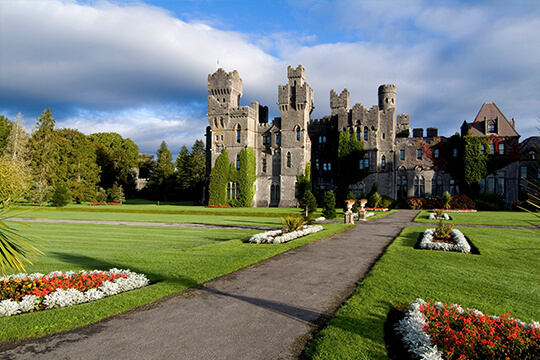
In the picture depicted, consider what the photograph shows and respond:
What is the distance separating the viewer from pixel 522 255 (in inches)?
540

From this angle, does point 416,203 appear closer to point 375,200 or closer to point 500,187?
point 375,200

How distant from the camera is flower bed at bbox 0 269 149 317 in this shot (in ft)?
25.9

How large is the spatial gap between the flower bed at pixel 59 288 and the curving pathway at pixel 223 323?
1.67m

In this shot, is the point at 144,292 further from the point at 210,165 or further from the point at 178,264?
the point at 210,165

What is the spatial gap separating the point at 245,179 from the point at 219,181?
13.5 ft

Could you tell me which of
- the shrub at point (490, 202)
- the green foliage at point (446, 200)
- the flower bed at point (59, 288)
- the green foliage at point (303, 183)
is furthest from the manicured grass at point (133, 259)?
the shrub at point (490, 202)

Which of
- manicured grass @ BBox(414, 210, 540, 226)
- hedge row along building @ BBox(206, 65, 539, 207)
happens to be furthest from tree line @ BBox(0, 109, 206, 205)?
manicured grass @ BBox(414, 210, 540, 226)

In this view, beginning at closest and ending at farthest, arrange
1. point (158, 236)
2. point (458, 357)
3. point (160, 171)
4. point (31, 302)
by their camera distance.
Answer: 1. point (458, 357)
2. point (31, 302)
3. point (158, 236)
4. point (160, 171)

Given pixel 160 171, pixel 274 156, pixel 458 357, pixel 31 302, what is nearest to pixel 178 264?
pixel 31 302

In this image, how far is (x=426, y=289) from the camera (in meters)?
9.14

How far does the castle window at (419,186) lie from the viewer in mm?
50750

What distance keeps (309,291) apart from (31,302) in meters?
6.33

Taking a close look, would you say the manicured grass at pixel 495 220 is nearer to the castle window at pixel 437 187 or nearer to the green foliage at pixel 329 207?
the green foliage at pixel 329 207

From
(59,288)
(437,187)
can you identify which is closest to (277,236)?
(59,288)
